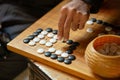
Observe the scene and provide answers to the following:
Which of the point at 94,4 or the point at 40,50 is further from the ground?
the point at 94,4

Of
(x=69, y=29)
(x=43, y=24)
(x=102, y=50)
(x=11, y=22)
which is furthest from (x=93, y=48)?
(x=11, y=22)

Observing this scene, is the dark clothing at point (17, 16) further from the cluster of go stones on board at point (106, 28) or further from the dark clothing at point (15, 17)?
the cluster of go stones on board at point (106, 28)

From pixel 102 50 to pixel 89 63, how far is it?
4cm

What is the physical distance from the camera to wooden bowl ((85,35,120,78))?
1.84 feet

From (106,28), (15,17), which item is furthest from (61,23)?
(15,17)

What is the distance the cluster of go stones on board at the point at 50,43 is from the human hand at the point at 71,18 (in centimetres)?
3

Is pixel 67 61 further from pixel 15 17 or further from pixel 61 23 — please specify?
pixel 15 17

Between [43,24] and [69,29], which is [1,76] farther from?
[69,29]

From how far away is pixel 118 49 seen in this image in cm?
59

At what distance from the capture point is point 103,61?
1.86ft

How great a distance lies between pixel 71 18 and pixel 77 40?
7 centimetres

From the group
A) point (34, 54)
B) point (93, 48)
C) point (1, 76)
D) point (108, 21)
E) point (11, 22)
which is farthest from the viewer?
point (1, 76)

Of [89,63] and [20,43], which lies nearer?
[89,63]

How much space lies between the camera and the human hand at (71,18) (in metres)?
0.71
